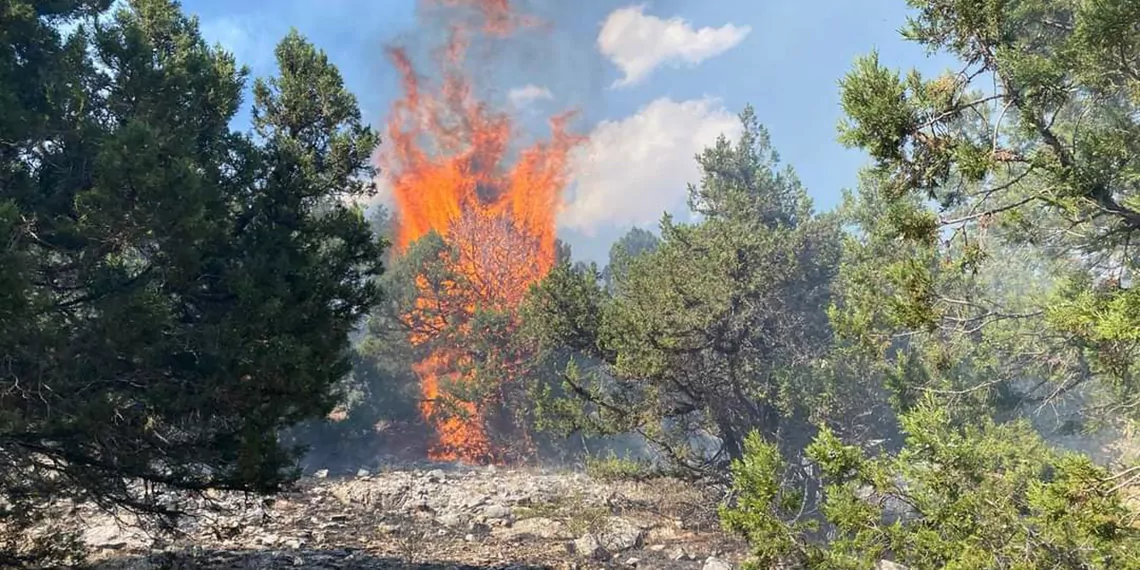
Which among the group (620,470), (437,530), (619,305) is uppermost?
(619,305)

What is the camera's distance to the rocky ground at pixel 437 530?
11.1 m

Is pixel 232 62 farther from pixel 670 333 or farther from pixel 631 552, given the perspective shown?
pixel 631 552

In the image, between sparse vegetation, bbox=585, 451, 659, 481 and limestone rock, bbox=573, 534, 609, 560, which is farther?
sparse vegetation, bbox=585, 451, 659, 481

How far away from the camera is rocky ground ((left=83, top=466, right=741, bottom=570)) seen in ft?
36.4

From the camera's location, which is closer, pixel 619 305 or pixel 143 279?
pixel 143 279

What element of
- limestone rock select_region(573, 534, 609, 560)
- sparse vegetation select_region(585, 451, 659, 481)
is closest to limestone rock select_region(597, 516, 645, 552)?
limestone rock select_region(573, 534, 609, 560)

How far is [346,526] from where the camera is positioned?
1459cm

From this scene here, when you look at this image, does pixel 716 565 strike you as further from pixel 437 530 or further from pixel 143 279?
pixel 143 279

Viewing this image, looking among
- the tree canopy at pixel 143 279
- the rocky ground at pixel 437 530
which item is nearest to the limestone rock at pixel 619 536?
the rocky ground at pixel 437 530

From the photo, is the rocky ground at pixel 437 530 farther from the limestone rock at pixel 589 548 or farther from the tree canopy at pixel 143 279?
the tree canopy at pixel 143 279

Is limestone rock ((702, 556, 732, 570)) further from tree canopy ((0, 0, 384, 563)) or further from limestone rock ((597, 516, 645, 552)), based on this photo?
tree canopy ((0, 0, 384, 563))

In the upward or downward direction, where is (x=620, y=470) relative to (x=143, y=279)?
downward

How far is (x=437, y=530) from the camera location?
14883 mm

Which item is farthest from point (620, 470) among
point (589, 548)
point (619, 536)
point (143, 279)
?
point (143, 279)
